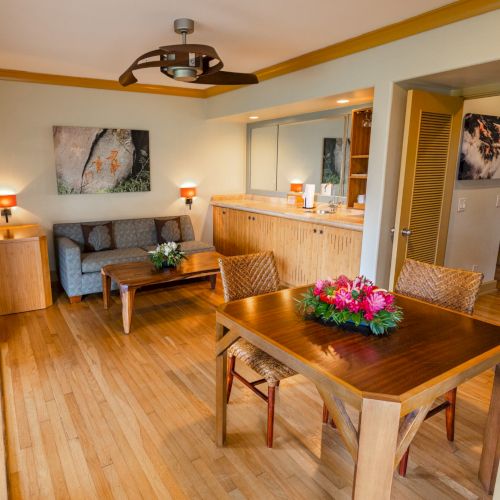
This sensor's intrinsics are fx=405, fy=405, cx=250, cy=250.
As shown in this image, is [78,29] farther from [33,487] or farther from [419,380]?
[419,380]

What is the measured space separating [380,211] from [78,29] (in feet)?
9.03

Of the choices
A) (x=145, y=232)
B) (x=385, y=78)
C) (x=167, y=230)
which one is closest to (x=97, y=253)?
(x=145, y=232)

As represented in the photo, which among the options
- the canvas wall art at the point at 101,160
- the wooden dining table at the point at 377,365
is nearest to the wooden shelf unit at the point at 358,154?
the wooden dining table at the point at 377,365

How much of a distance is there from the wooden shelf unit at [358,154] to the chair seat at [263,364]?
7.95 feet

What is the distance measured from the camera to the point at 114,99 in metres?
5.04

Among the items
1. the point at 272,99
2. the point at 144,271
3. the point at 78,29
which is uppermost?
the point at 78,29

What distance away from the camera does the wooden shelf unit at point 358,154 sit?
A: 4000 mm

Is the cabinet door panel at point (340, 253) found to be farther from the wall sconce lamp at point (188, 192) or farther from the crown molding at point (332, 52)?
the wall sconce lamp at point (188, 192)

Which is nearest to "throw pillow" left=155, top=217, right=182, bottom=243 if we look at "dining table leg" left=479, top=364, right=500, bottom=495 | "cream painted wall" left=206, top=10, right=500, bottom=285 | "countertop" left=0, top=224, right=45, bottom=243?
"countertop" left=0, top=224, right=45, bottom=243

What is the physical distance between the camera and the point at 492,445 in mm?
1865

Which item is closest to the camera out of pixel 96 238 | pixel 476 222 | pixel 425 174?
pixel 425 174

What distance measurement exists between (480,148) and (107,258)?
13.3ft

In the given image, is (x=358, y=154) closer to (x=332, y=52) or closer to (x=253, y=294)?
(x=332, y=52)

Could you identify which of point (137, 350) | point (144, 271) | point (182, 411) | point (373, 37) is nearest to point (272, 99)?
point (373, 37)
